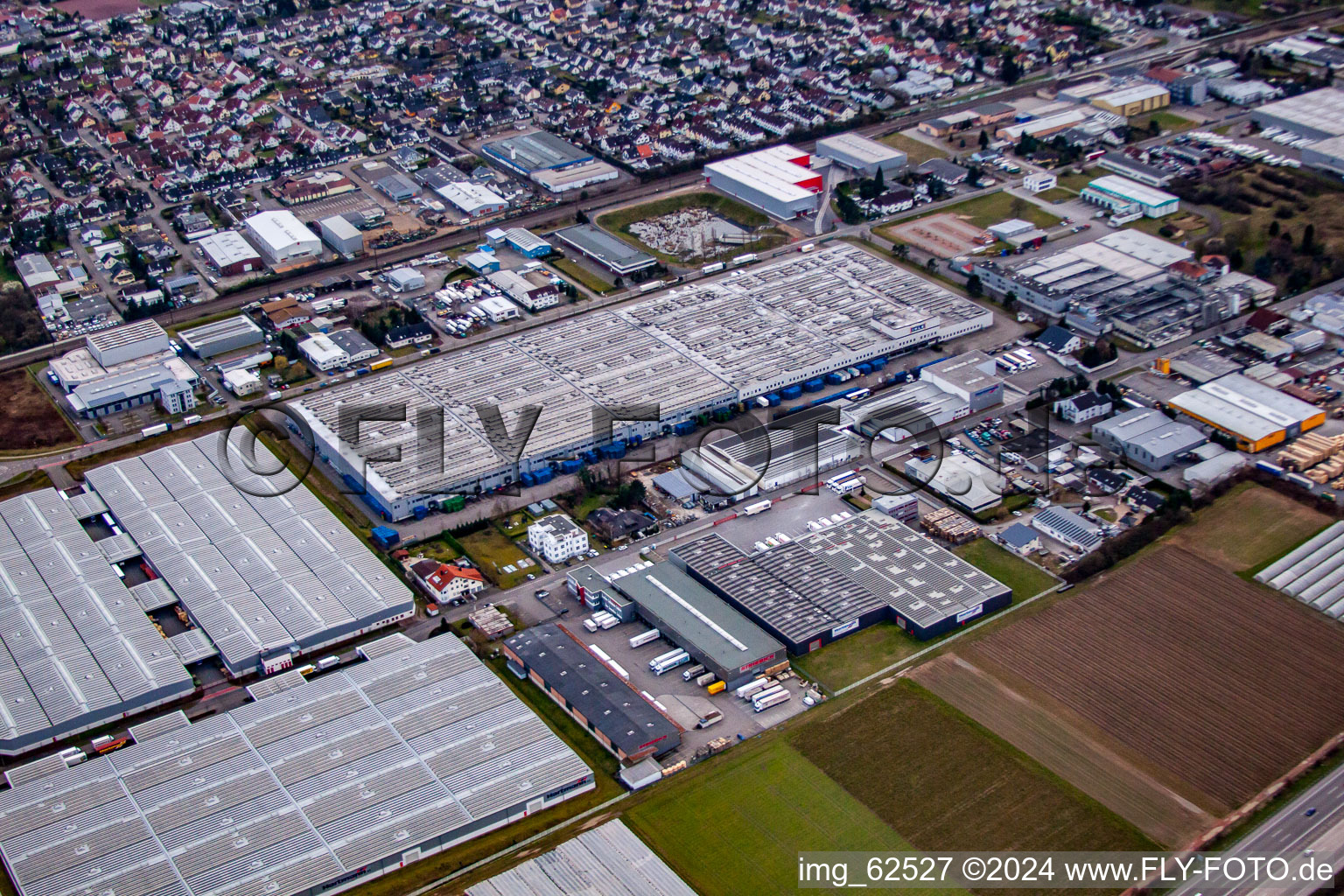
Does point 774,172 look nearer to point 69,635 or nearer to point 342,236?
point 342,236

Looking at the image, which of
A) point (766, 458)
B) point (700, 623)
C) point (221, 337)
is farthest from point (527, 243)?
point (700, 623)

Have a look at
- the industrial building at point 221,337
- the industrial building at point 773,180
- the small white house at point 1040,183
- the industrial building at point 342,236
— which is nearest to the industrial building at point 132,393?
the industrial building at point 221,337

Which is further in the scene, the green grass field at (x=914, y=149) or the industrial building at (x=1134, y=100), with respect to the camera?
the industrial building at (x=1134, y=100)

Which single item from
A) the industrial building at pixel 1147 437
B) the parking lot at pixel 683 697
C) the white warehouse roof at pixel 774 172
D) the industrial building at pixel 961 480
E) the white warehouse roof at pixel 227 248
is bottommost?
the parking lot at pixel 683 697

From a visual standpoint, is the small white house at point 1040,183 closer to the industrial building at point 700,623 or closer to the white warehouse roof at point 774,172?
the white warehouse roof at point 774,172

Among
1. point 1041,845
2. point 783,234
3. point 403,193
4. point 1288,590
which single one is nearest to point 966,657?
point 1041,845

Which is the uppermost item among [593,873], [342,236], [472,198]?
[342,236]

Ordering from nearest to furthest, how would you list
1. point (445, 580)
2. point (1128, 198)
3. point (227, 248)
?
point (445, 580), point (227, 248), point (1128, 198)

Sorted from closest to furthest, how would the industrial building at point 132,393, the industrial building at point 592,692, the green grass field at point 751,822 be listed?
the green grass field at point 751,822 < the industrial building at point 592,692 < the industrial building at point 132,393
